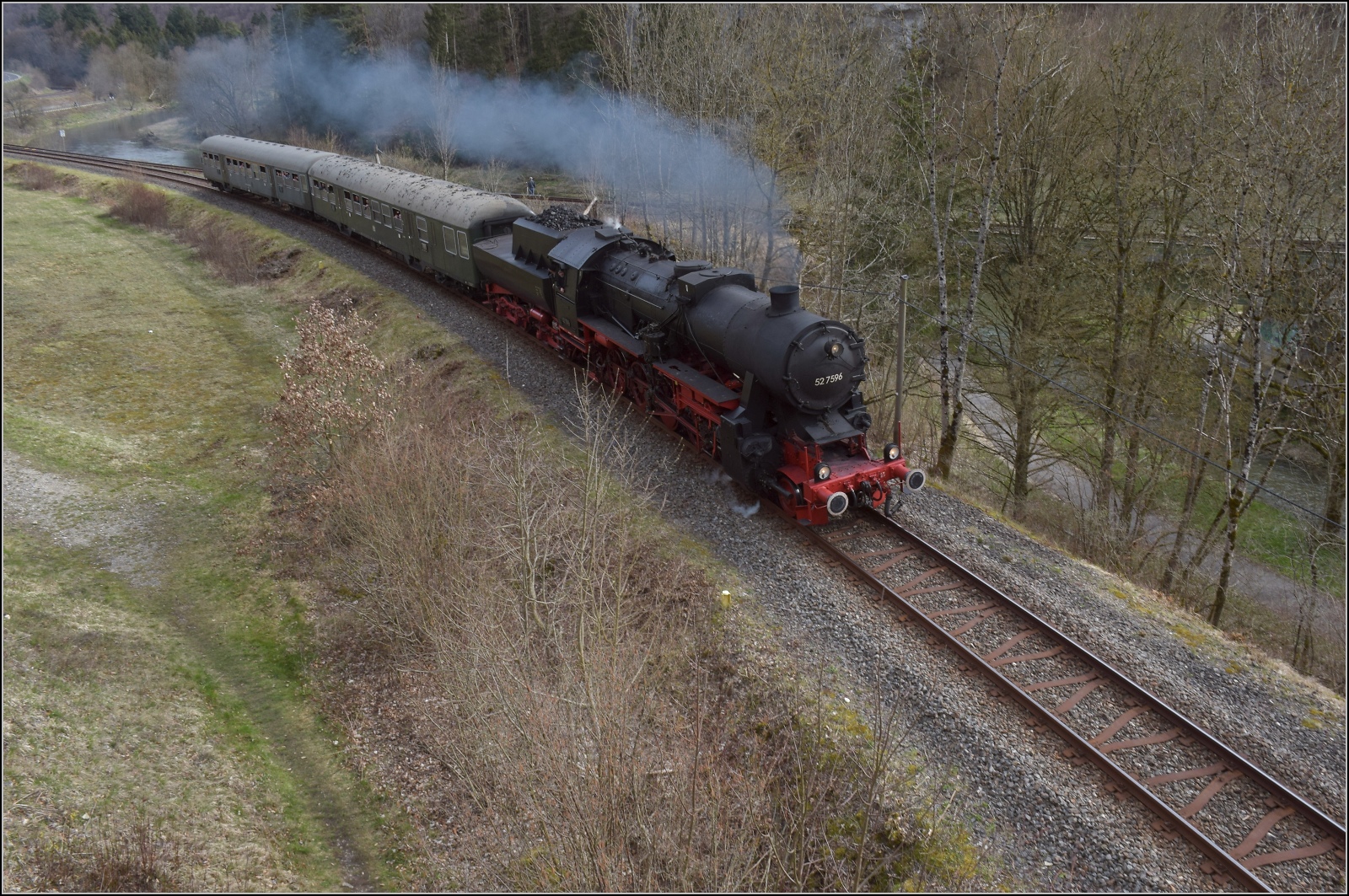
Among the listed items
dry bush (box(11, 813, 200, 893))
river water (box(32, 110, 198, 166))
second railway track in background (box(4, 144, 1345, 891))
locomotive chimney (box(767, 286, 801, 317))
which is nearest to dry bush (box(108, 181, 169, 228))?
river water (box(32, 110, 198, 166))

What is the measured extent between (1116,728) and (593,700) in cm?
698

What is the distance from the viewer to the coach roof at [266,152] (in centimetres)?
3359

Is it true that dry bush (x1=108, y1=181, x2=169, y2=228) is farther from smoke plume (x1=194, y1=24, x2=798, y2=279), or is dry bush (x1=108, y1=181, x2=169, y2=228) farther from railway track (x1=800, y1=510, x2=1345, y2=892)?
railway track (x1=800, y1=510, x2=1345, y2=892)

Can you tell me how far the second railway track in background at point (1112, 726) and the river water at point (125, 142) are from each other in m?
62.5

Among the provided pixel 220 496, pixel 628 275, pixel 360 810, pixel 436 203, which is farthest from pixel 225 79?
pixel 360 810

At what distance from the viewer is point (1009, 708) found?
999cm

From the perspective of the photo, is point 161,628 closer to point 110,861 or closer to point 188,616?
point 188,616

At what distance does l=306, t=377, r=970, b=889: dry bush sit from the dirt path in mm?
1486

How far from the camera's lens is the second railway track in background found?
27.2ft

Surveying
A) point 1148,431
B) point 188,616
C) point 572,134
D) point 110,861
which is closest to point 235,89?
point 572,134

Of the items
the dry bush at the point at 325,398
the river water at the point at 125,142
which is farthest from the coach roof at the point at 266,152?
the river water at the point at 125,142

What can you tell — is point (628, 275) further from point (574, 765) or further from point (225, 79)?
point (225, 79)

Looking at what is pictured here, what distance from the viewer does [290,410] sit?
1606 cm

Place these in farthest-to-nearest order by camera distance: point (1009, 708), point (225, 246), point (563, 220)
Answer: point (225, 246) < point (563, 220) < point (1009, 708)
